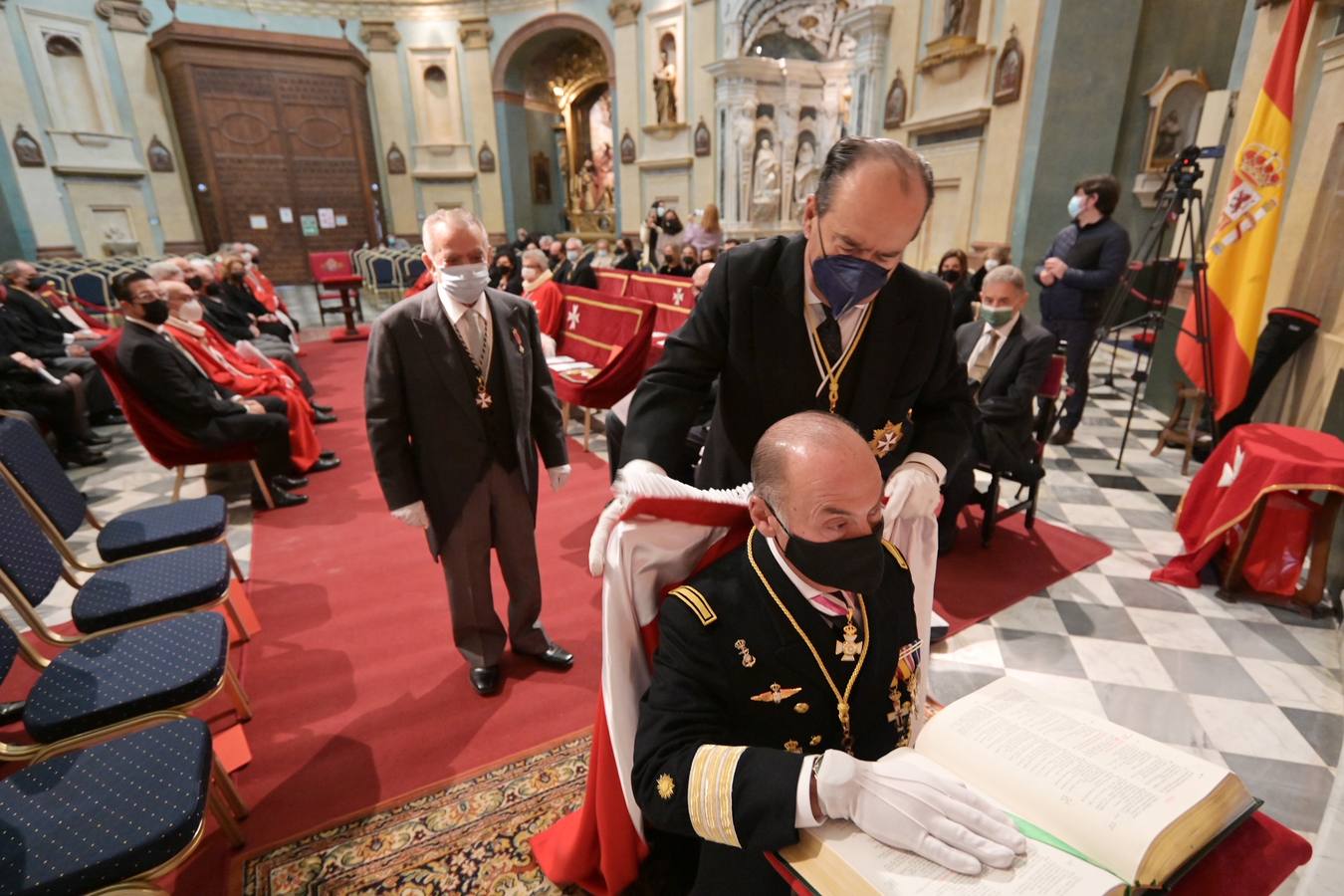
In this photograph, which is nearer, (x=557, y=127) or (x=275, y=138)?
(x=275, y=138)

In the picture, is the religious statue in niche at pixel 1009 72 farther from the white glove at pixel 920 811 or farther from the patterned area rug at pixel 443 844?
the white glove at pixel 920 811

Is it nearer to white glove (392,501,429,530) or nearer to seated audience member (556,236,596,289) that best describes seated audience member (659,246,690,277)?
seated audience member (556,236,596,289)

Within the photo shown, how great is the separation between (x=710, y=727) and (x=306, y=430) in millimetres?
4740

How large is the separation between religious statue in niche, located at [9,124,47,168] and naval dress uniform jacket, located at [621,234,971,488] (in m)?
16.3

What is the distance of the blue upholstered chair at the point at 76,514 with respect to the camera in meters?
2.51

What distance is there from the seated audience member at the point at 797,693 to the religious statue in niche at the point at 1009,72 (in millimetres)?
7858

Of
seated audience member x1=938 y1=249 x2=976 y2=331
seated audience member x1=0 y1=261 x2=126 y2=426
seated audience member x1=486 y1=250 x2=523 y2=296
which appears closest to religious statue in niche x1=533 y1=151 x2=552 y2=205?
seated audience member x1=486 y1=250 x2=523 y2=296

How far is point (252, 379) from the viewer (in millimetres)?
4820

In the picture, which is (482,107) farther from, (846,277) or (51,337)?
(846,277)

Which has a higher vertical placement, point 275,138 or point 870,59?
point 870,59

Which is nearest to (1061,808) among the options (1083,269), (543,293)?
(1083,269)

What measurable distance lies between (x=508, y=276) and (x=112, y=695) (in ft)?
20.3

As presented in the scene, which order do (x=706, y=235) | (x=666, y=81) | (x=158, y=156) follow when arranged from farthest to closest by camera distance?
(x=666, y=81), (x=158, y=156), (x=706, y=235)

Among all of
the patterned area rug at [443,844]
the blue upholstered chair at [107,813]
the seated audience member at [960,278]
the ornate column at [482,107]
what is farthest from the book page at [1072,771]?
the ornate column at [482,107]
